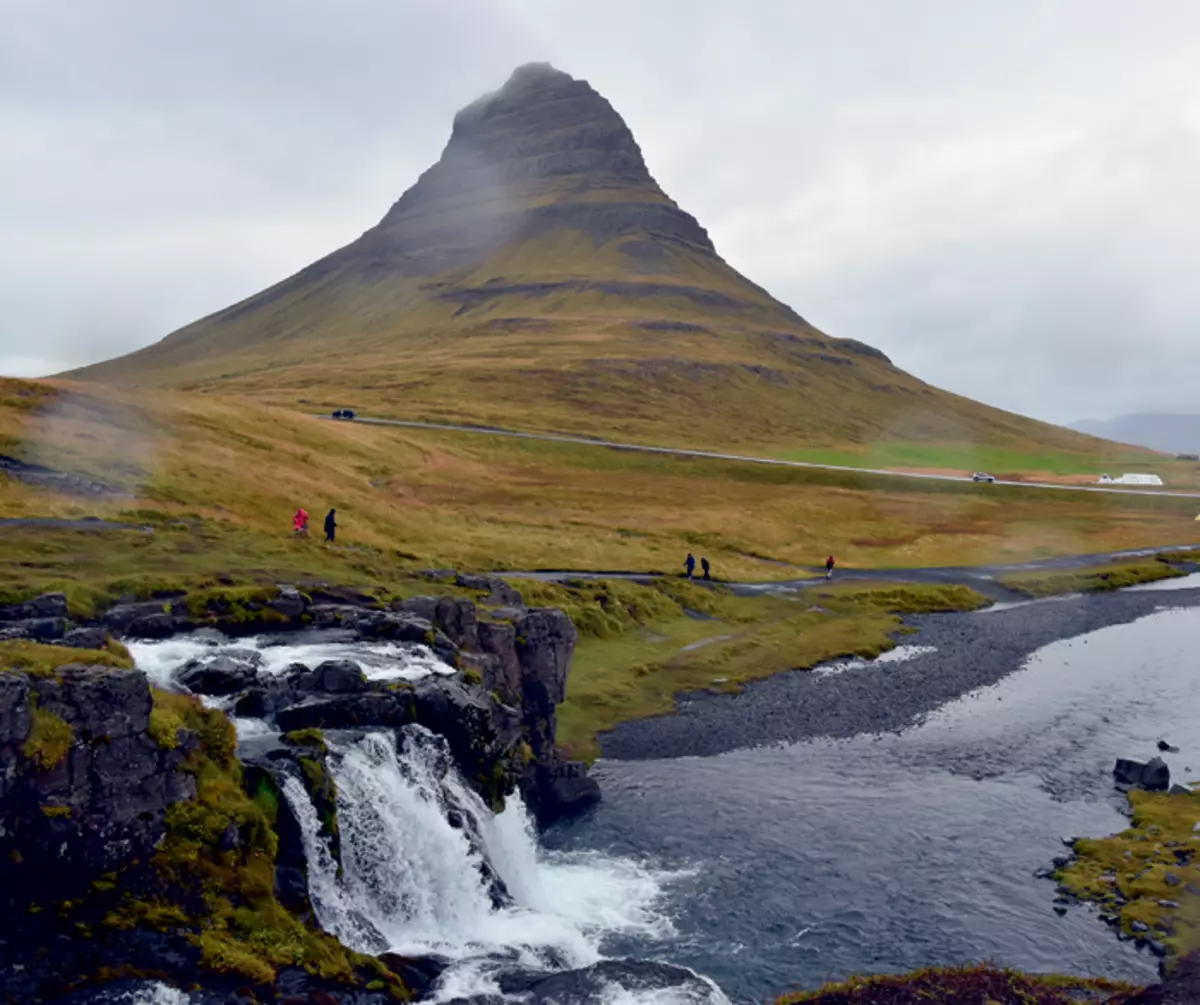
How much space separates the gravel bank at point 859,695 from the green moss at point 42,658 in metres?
30.6

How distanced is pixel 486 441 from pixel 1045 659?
11332 cm

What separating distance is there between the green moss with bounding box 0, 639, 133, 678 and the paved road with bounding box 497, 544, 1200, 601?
171 ft

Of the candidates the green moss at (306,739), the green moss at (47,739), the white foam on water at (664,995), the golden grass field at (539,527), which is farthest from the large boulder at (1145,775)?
the green moss at (47,739)

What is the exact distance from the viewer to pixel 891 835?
41.6 m

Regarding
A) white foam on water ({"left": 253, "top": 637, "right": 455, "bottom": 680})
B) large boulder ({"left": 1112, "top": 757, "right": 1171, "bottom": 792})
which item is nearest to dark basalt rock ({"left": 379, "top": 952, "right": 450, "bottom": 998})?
white foam on water ({"left": 253, "top": 637, "right": 455, "bottom": 680})

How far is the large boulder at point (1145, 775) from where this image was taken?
46.3 meters

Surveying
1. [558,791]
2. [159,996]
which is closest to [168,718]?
[159,996]

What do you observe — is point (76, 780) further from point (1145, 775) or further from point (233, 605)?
point (1145, 775)

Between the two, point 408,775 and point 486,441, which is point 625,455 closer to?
point 486,441

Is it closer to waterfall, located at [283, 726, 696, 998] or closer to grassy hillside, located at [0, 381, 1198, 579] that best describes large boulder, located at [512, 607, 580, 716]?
waterfall, located at [283, 726, 696, 998]

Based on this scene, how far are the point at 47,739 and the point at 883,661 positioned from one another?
61.3 m

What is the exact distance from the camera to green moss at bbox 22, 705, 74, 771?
74.9 ft

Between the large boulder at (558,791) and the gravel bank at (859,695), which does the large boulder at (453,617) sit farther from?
the gravel bank at (859,695)

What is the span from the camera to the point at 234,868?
25.4m
